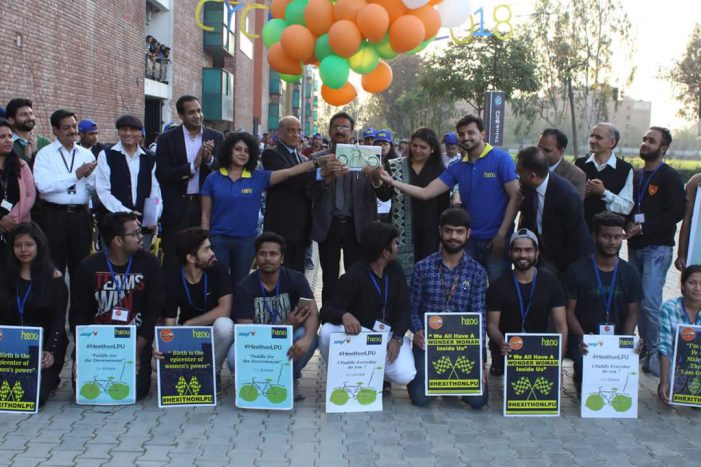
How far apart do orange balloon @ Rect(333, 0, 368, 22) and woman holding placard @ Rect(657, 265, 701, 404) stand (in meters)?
3.41

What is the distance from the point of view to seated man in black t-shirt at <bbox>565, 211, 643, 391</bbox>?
595 centimetres

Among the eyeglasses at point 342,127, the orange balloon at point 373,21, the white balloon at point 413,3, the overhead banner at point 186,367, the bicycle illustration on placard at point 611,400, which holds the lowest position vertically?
the bicycle illustration on placard at point 611,400

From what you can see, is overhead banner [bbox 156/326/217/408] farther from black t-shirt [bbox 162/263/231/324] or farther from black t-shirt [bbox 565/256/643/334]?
black t-shirt [bbox 565/256/643/334]

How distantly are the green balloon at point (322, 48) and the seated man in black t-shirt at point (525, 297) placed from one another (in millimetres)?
2436

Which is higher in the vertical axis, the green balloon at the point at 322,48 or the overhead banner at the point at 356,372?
the green balloon at the point at 322,48

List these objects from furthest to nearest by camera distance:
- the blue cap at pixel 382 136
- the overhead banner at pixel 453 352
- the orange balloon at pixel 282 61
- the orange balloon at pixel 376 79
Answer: the blue cap at pixel 382 136 → the orange balloon at pixel 376 79 → the orange balloon at pixel 282 61 → the overhead banner at pixel 453 352

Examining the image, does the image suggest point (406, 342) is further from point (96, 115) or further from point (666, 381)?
point (96, 115)

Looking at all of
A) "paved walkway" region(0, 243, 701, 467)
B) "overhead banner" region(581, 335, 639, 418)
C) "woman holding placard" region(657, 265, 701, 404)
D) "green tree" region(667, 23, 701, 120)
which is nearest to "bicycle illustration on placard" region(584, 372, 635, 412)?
"overhead banner" region(581, 335, 639, 418)

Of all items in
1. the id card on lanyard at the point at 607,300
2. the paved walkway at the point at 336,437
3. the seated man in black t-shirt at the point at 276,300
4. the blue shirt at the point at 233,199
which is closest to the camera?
the paved walkway at the point at 336,437

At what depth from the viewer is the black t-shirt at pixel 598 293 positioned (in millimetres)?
5977

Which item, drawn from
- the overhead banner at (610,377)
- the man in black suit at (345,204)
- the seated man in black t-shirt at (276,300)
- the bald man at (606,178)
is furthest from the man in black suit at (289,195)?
the overhead banner at (610,377)

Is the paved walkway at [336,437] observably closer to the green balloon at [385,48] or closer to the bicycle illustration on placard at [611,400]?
the bicycle illustration on placard at [611,400]

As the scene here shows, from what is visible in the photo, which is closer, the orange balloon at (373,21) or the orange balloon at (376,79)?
the orange balloon at (373,21)

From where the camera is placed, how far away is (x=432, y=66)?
30.2 m
